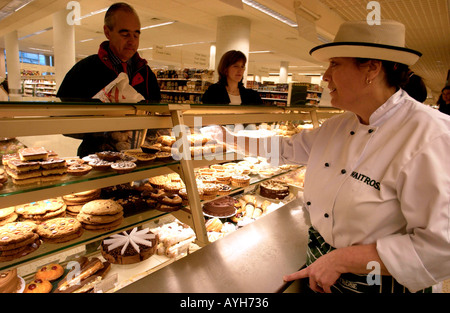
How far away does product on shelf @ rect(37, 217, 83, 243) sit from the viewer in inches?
60.4

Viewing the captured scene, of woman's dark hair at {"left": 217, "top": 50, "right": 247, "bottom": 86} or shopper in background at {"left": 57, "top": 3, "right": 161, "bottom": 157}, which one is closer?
shopper in background at {"left": 57, "top": 3, "right": 161, "bottom": 157}

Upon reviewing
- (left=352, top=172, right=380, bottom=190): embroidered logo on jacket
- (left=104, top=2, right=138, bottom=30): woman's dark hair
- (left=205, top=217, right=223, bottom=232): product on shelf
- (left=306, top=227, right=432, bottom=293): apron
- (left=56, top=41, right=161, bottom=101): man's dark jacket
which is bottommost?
(left=205, top=217, right=223, bottom=232): product on shelf

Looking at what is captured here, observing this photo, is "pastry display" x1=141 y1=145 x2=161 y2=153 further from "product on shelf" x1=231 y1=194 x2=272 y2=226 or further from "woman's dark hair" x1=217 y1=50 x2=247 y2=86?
"woman's dark hair" x1=217 y1=50 x2=247 y2=86

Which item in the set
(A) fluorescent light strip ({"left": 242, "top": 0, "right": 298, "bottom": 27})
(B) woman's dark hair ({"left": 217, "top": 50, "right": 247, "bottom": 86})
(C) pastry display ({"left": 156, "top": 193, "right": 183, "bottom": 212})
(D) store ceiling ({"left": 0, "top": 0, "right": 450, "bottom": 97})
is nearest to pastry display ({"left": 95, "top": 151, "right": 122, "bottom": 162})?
(C) pastry display ({"left": 156, "top": 193, "right": 183, "bottom": 212})

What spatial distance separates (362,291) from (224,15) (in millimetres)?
9293

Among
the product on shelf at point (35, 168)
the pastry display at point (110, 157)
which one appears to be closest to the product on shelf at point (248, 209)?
the pastry display at point (110, 157)

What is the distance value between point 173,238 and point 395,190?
189cm

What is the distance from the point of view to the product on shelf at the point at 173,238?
2352mm

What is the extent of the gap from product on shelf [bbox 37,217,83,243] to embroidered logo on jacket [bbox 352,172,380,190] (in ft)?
5.33

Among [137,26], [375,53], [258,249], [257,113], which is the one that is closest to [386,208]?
[375,53]

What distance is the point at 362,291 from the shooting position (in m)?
1.28

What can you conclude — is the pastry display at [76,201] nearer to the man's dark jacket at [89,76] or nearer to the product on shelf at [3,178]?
the product on shelf at [3,178]

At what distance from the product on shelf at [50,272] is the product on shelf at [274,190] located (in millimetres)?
2305
